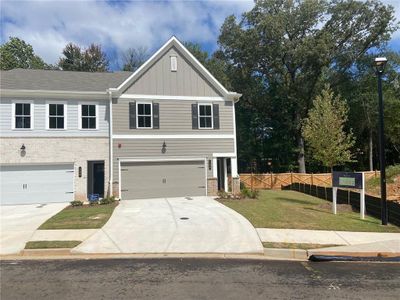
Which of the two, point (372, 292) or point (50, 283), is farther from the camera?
point (50, 283)

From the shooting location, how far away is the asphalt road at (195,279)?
6492mm

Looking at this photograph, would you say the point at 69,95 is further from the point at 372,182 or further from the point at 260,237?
the point at 372,182

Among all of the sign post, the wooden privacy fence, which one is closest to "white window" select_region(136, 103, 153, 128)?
the sign post

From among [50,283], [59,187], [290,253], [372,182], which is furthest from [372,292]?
[372,182]

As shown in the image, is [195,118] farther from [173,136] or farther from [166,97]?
[166,97]

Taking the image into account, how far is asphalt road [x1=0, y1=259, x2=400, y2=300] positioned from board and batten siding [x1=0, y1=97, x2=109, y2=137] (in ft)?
40.7

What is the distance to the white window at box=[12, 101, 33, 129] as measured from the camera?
19969mm

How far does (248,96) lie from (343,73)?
981 cm

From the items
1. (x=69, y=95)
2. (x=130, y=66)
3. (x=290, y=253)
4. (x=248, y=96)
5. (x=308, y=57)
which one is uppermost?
(x=130, y=66)

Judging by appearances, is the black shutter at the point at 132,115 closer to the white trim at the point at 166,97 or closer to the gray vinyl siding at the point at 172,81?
the white trim at the point at 166,97

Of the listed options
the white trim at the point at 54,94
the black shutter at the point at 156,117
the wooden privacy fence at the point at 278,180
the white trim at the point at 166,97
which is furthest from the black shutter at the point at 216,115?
the wooden privacy fence at the point at 278,180

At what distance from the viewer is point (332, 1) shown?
116 ft

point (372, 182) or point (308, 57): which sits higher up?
point (308, 57)

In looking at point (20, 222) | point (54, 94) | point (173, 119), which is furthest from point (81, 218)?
point (173, 119)
